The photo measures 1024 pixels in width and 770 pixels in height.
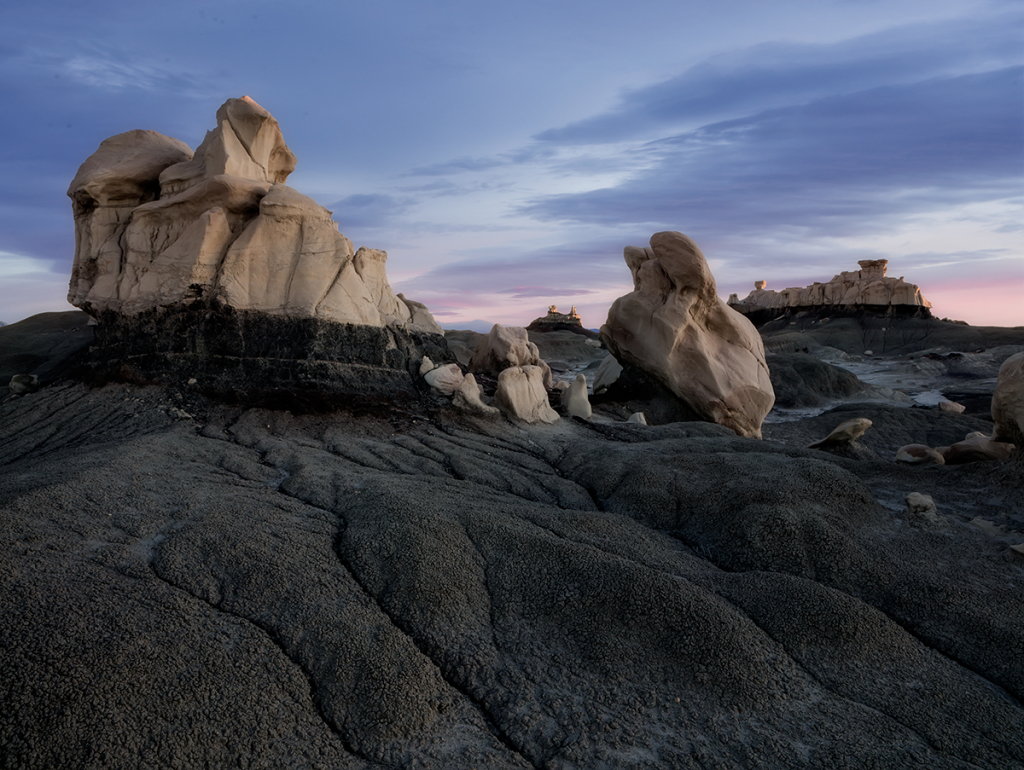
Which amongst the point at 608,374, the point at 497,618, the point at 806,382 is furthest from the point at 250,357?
the point at 806,382

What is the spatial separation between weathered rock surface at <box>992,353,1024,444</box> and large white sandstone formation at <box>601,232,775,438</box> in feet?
16.7

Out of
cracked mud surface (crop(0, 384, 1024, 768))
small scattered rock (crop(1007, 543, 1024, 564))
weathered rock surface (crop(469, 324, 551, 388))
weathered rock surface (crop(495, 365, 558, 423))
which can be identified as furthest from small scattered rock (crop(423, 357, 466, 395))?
small scattered rock (crop(1007, 543, 1024, 564))

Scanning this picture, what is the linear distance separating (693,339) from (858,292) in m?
36.8

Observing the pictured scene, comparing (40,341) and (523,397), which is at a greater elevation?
(40,341)

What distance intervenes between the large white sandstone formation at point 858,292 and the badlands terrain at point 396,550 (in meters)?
35.6

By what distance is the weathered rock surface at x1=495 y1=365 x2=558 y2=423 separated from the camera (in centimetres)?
970

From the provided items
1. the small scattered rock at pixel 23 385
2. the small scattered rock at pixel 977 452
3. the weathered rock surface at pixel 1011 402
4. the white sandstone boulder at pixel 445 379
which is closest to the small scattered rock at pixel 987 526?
the weathered rock surface at pixel 1011 402

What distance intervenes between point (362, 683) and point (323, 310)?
6549mm

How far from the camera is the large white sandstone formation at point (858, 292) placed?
40656 mm

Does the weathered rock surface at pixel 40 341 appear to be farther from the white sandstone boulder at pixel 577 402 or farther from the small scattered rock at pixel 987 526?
the small scattered rock at pixel 987 526

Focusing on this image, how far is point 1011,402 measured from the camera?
7.01 m

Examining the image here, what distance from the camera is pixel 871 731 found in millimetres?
3146

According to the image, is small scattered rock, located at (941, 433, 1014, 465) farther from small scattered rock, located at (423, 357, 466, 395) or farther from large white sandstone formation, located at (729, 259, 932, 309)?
large white sandstone formation, located at (729, 259, 932, 309)

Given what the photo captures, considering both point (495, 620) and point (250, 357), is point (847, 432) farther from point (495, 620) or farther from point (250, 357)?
point (250, 357)
